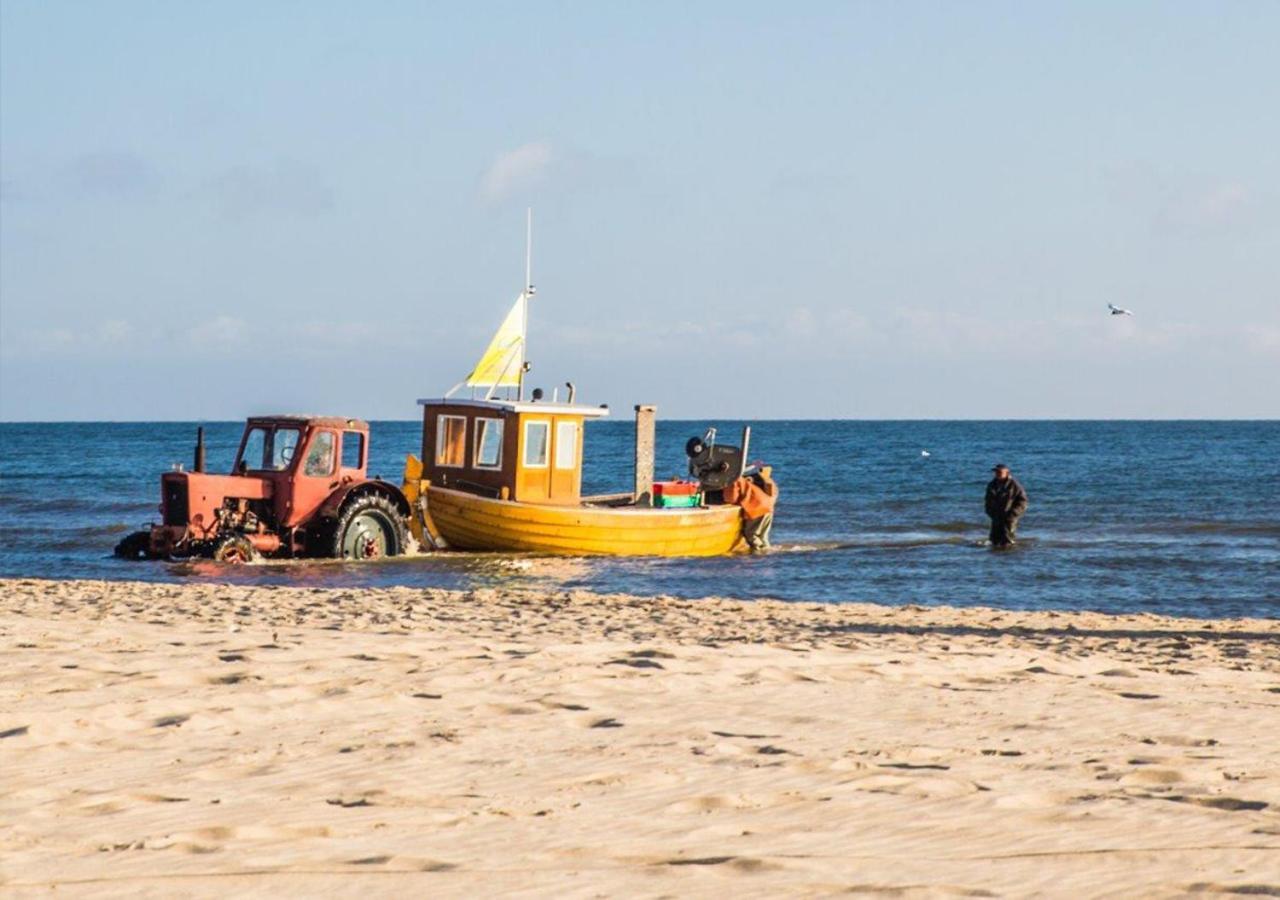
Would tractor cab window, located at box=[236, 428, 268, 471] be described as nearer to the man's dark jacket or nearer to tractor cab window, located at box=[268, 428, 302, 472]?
tractor cab window, located at box=[268, 428, 302, 472]

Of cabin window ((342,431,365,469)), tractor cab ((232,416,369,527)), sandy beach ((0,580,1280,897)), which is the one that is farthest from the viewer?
cabin window ((342,431,365,469))

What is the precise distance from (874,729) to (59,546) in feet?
70.1

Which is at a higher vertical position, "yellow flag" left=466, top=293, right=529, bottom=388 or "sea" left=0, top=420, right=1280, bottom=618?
"yellow flag" left=466, top=293, right=529, bottom=388

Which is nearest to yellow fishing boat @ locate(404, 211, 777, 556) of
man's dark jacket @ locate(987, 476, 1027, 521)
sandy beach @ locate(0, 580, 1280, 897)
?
man's dark jacket @ locate(987, 476, 1027, 521)

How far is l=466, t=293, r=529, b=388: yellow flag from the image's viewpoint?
74.1ft

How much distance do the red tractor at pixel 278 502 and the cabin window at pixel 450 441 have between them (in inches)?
67.4

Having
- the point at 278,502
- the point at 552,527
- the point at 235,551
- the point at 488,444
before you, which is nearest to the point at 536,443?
the point at 488,444

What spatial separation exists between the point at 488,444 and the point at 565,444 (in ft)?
3.65

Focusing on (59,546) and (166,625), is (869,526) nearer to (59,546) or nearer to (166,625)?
(59,546)

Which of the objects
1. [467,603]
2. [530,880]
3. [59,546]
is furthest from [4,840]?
[59,546]

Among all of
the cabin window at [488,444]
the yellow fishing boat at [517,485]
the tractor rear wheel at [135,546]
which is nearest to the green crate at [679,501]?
the yellow fishing boat at [517,485]

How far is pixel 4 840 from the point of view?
5.20m

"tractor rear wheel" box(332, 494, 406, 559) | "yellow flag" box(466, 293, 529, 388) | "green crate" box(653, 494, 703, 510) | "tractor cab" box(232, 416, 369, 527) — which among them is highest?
"yellow flag" box(466, 293, 529, 388)

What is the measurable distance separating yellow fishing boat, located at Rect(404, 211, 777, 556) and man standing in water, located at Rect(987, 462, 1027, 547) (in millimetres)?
5272
